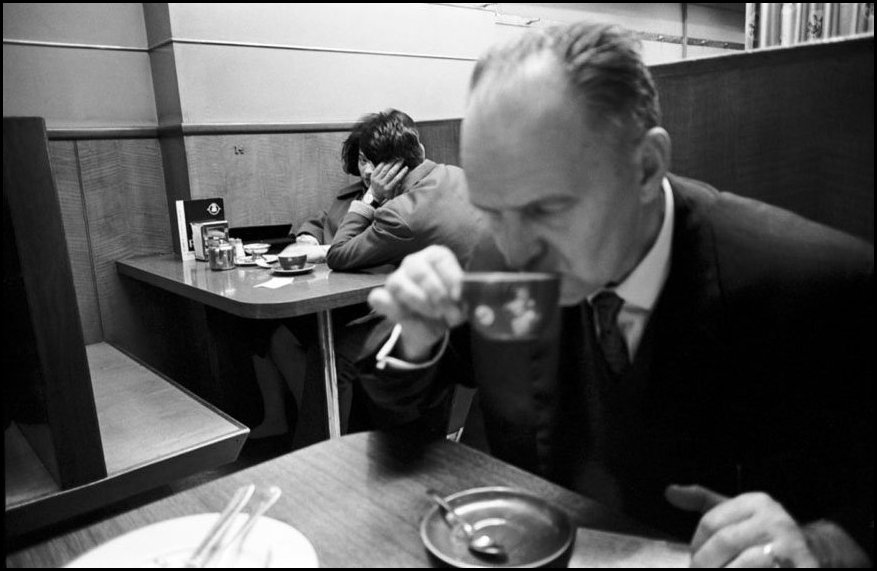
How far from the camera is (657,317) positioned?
0.94 meters

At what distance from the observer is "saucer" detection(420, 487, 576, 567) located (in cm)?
75

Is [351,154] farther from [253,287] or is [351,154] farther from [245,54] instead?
[245,54]

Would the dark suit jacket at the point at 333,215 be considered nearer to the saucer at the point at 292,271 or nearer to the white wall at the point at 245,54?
the saucer at the point at 292,271

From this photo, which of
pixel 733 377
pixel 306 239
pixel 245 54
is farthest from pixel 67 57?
pixel 306 239

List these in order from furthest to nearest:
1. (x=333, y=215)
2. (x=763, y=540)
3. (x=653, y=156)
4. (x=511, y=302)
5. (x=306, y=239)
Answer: (x=333, y=215) → (x=306, y=239) → (x=653, y=156) → (x=763, y=540) → (x=511, y=302)

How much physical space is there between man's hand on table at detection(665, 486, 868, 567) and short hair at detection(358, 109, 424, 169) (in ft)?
7.12

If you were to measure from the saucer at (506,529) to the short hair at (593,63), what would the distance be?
521 millimetres

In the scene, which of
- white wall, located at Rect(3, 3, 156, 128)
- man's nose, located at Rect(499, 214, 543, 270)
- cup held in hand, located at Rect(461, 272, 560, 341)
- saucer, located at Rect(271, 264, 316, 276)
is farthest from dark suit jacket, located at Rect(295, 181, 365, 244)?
cup held in hand, located at Rect(461, 272, 560, 341)

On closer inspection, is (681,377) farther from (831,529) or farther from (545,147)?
(545,147)

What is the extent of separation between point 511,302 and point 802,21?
0.82 metres

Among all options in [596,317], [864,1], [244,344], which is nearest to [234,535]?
[596,317]

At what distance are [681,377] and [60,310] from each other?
1.19 m

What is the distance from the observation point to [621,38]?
0.80 metres

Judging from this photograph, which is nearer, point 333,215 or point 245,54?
point 245,54
